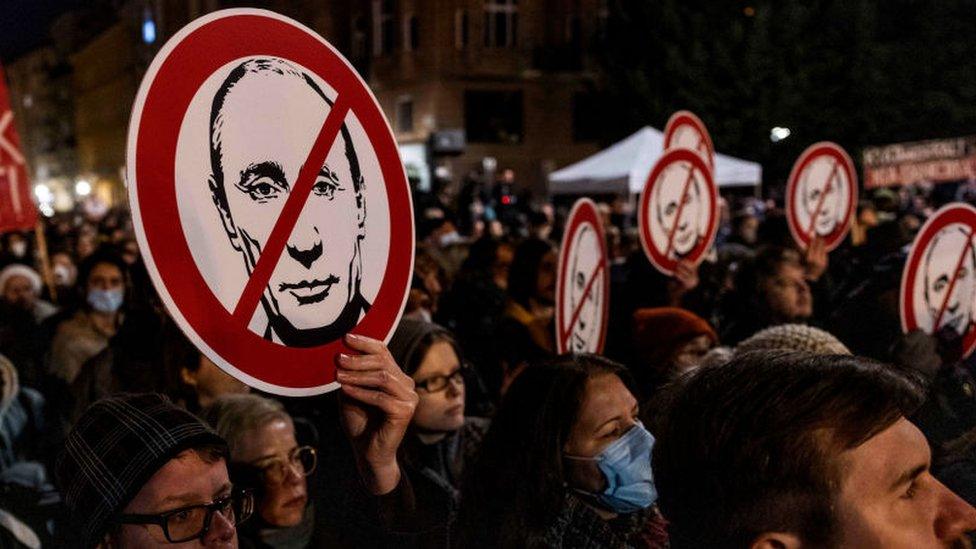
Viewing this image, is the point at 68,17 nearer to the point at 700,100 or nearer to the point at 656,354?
the point at 700,100

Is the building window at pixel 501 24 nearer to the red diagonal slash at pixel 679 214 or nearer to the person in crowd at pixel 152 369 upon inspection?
the red diagonal slash at pixel 679 214

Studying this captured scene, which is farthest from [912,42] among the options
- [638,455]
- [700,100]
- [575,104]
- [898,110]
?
[638,455]

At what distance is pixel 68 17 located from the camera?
8306cm

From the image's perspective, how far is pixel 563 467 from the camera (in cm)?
262

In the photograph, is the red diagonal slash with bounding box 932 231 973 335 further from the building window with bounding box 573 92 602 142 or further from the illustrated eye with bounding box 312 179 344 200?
the building window with bounding box 573 92 602 142

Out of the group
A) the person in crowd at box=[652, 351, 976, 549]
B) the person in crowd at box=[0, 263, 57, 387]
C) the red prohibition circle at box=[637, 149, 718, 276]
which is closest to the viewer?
the person in crowd at box=[652, 351, 976, 549]

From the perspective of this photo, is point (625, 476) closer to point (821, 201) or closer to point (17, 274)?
point (821, 201)

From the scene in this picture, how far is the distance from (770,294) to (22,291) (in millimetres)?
5226

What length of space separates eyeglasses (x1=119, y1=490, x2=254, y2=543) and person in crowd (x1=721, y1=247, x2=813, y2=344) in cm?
357

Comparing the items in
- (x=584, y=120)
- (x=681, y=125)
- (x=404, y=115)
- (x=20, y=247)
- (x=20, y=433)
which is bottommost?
(x=20, y=433)

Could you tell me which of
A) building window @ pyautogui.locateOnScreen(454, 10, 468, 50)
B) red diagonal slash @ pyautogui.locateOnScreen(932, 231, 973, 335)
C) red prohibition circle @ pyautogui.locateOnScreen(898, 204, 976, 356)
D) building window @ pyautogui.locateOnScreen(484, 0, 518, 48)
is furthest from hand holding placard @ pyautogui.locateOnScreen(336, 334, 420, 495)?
building window @ pyautogui.locateOnScreen(484, 0, 518, 48)

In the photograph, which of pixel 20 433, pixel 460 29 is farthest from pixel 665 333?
pixel 460 29

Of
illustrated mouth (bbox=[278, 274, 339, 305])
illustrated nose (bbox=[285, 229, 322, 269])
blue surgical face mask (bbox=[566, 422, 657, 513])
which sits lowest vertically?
blue surgical face mask (bbox=[566, 422, 657, 513])

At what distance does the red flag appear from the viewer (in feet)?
21.5
